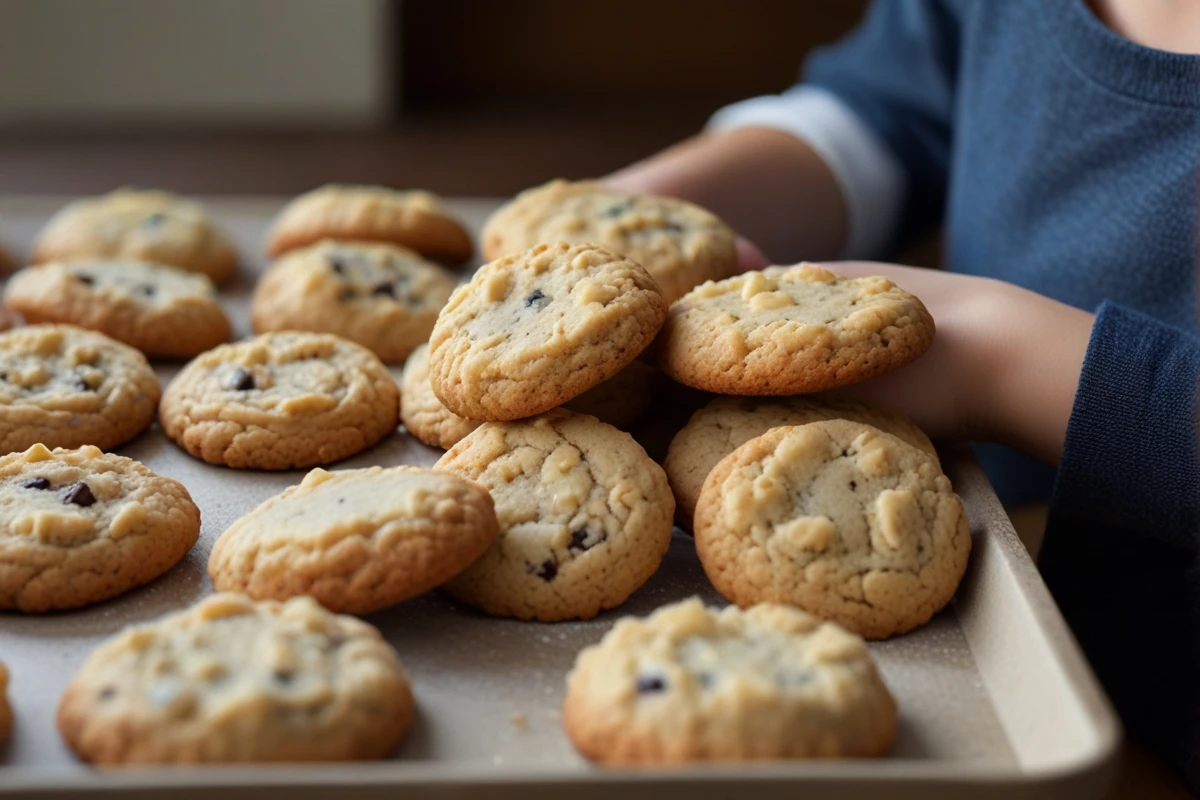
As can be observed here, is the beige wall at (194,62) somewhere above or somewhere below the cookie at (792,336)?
below

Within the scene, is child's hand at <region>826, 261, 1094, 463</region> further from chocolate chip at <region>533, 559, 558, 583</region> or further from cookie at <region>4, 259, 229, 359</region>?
cookie at <region>4, 259, 229, 359</region>

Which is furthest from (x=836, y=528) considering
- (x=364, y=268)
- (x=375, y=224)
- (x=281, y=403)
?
(x=375, y=224)

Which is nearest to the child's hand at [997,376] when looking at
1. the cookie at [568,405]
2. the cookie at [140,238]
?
the cookie at [568,405]

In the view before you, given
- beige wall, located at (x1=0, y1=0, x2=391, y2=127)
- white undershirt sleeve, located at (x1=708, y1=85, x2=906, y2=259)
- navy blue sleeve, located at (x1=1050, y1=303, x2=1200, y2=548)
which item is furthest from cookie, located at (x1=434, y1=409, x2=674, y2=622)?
beige wall, located at (x1=0, y1=0, x2=391, y2=127)

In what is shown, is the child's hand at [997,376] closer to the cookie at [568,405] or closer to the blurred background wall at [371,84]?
the cookie at [568,405]

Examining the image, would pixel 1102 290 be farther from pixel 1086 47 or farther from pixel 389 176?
pixel 389 176

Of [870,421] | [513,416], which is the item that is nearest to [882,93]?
[870,421]
